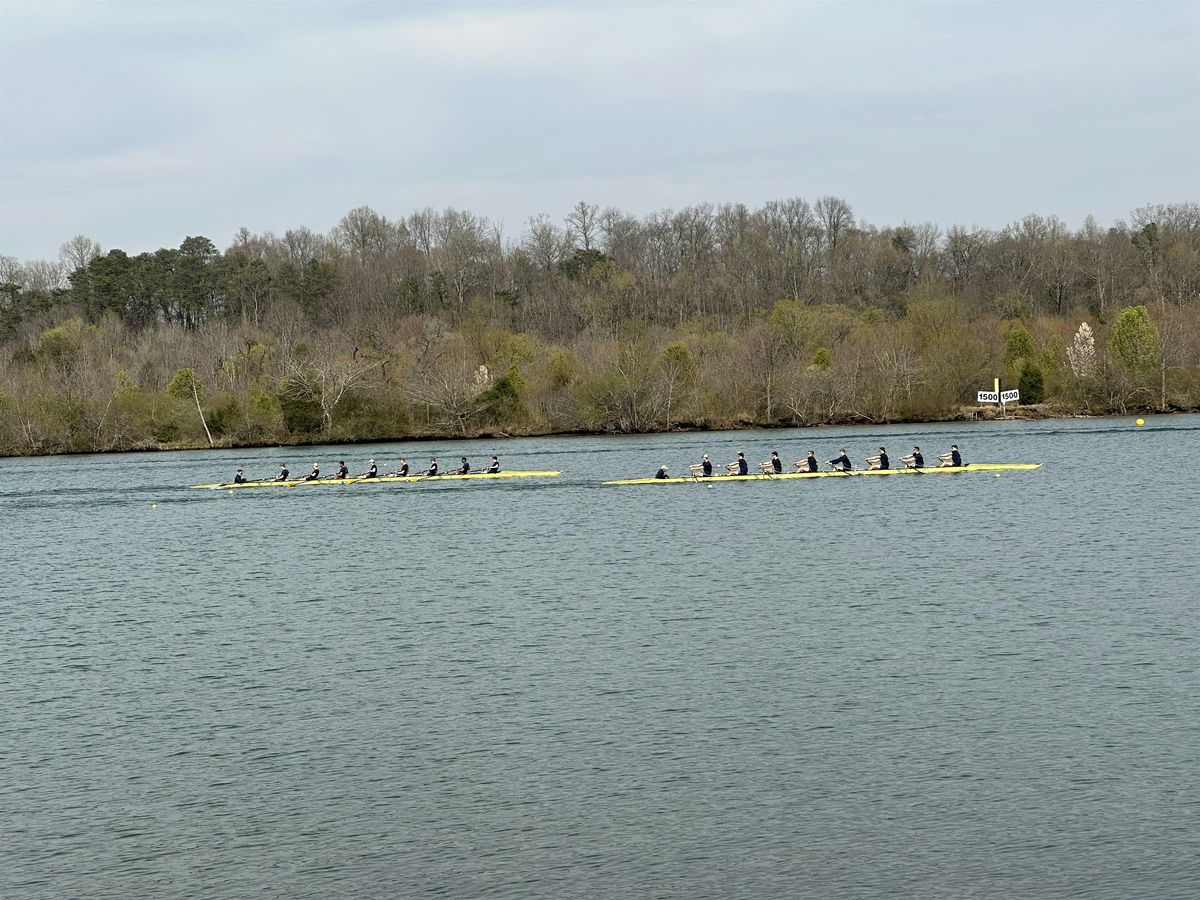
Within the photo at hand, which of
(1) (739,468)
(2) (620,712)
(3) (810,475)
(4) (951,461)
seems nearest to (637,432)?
(1) (739,468)

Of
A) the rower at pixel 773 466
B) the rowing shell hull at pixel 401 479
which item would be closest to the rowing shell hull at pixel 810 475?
the rower at pixel 773 466

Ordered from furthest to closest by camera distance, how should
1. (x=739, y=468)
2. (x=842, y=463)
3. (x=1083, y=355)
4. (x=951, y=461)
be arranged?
(x=1083, y=355) → (x=739, y=468) → (x=842, y=463) → (x=951, y=461)

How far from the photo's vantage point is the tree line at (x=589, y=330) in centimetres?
8138

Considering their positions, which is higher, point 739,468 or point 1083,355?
point 1083,355

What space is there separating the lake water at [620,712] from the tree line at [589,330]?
39.6 meters

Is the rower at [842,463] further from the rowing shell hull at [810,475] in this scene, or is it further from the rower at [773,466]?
the rower at [773,466]

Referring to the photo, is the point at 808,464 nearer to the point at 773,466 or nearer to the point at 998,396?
the point at 773,466

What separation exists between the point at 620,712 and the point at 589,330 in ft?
275

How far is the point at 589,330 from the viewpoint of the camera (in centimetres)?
10325

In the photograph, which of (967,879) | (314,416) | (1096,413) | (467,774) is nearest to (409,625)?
(467,774)

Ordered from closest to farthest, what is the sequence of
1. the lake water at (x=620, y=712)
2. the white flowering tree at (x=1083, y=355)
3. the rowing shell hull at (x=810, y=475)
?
1. the lake water at (x=620, y=712)
2. the rowing shell hull at (x=810, y=475)
3. the white flowering tree at (x=1083, y=355)

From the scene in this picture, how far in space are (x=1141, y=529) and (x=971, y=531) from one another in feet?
15.0

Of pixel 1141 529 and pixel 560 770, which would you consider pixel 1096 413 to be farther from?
pixel 560 770

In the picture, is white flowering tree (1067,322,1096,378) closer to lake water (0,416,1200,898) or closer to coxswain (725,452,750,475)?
coxswain (725,452,750,475)
